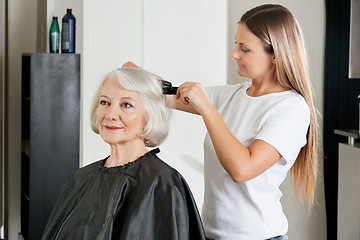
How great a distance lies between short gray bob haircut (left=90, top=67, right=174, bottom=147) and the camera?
1646 mm

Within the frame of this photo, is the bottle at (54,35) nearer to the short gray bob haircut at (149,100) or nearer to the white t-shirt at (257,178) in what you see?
the short gray bob haircut at (149,100)

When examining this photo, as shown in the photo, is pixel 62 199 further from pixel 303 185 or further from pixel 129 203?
pixel 303 185

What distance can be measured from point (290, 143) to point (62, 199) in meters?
0.81

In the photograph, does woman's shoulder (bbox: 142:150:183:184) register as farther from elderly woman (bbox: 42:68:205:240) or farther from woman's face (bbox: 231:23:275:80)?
woman's face (bbox: 231:23:275:80)

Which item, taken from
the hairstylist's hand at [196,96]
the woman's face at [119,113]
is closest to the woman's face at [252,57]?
the hairstylist's hand at [196,96]

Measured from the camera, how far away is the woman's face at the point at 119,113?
5.36 feet

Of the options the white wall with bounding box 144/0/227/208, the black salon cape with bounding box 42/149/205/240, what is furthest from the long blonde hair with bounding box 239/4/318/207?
the white wall with bounding box 144/0/227/208

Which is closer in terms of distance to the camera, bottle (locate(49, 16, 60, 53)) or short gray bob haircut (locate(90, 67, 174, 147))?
short gray bob haircut (locate(90, 67, 174, 147))

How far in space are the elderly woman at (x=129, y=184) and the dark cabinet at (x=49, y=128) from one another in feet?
5.65

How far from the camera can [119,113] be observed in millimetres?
1633

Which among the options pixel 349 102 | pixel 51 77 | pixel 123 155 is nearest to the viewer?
pixel 123 155

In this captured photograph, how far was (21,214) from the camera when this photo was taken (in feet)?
12.8

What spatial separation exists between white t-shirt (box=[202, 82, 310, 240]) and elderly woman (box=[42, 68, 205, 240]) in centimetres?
8

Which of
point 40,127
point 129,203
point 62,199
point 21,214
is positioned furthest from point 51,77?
point 129,203
